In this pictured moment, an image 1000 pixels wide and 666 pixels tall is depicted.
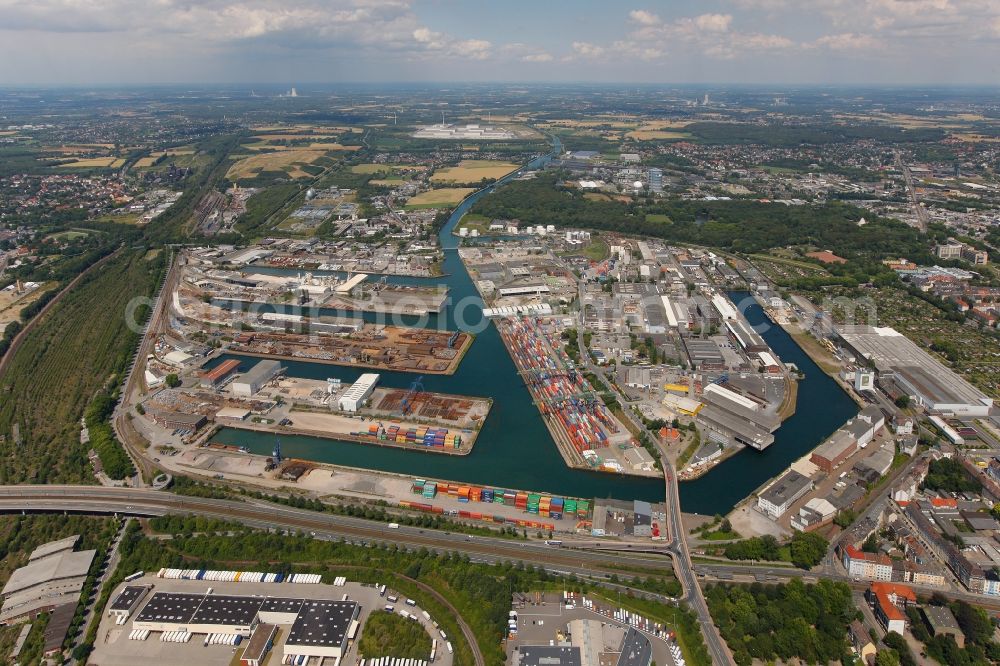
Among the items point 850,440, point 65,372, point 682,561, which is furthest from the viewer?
point 65,372

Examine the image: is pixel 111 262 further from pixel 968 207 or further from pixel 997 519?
pixel 968 207

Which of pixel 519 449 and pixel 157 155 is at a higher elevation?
pixel 157 155

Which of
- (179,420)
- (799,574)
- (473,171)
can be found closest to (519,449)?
(799,574)

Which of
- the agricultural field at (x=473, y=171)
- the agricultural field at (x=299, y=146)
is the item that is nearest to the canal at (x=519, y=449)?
the agricultural field at (x=473, y=171)

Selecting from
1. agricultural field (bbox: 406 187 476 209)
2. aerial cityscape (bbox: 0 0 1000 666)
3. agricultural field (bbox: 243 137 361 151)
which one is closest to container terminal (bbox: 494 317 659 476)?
aerial cityscape (bbox: 0 0 1000 666)

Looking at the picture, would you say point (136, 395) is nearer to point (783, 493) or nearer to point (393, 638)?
point (393, 638)

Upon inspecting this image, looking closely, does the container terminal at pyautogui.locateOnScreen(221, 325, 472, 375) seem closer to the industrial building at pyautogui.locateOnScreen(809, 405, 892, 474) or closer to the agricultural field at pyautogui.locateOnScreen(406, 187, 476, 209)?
the industrial building at pyautogui.locateOnScreen(809, 405, 892, 474)
